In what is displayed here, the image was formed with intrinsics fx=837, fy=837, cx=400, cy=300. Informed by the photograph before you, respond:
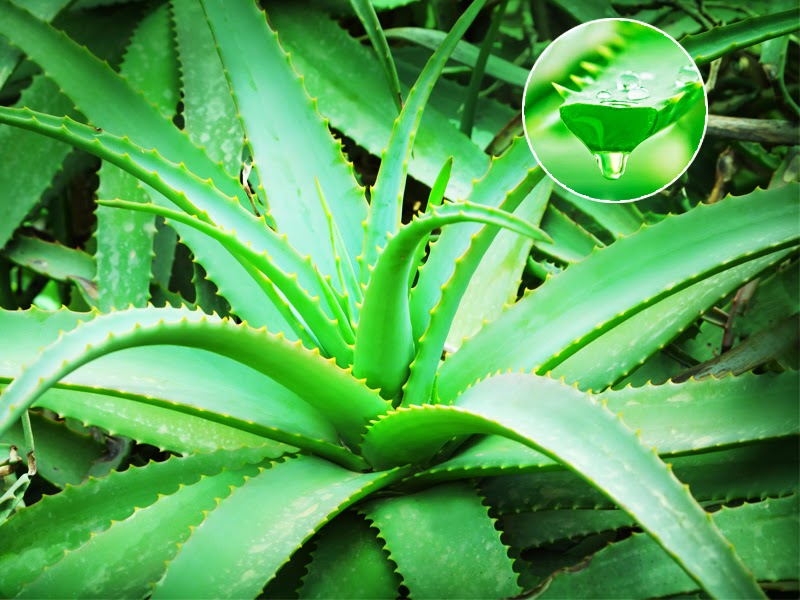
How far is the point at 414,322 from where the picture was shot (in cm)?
62

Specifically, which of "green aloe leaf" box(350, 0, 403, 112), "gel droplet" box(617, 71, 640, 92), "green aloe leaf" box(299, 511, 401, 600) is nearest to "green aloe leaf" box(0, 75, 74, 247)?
"green aloe leaf" box(350, 0, 403, 112)

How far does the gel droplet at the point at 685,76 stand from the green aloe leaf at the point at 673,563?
0.31 m

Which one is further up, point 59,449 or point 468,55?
point 468,55

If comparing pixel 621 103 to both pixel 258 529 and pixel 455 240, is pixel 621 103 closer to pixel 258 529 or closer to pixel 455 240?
pixel 455 240

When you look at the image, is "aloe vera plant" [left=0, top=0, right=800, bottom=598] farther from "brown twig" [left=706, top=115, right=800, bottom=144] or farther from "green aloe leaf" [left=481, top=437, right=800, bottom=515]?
"brown twig" [left=706, top=115, right=800, bottom=144]

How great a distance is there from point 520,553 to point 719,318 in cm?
33

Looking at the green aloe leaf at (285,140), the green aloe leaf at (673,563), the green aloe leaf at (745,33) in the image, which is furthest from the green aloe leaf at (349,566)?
the green aloe leaf at (745,33)

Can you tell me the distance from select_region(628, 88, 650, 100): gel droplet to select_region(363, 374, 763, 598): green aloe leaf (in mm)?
246

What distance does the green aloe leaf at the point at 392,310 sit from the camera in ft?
1.47

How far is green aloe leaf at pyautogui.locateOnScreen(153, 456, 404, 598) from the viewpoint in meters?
0.50

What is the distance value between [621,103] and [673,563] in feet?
1.06

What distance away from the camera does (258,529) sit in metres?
0.53

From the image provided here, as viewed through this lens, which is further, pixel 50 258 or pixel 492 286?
pixel 50 258

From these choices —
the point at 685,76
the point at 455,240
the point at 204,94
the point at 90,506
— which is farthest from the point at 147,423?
the point at 685,76
